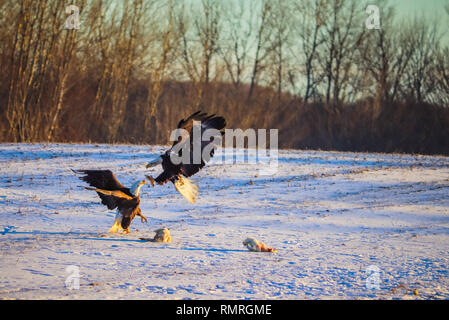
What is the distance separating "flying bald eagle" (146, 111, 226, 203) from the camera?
6.93 metres

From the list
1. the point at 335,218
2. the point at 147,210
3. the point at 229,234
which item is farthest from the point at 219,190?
the point at 229,234

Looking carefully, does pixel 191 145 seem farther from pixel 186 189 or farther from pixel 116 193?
pixel 116 193

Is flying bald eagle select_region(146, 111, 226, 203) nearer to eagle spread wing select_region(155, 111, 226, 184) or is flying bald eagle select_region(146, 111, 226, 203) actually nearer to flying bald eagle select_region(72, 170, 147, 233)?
eagle spread wing select_region(155, 111, 226, 184)

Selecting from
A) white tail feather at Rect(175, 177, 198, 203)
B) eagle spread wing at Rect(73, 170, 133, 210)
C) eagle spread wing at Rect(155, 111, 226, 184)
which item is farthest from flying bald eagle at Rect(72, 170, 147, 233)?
white tail feather at Rect(175, 177, 198, 203)

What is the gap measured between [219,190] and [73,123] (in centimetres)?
1681

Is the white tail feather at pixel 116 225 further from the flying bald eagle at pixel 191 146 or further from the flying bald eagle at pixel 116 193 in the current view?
the flying bald eagle at pixel 191 146

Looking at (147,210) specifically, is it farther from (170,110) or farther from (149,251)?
(170,110)

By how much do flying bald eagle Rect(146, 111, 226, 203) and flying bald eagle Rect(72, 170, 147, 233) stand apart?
17.1 inches

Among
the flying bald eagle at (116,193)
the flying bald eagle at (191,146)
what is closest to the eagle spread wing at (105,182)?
the flying bald eagle at (116,193)

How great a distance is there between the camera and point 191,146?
7.16 metres

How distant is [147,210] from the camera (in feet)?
33.6

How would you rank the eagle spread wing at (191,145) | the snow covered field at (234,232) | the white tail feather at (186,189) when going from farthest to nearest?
the white tail feather at (186,189) → the eagle spread wing at (191,145) → the snow covered field at (234,232)

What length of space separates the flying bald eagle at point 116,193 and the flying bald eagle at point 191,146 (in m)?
0.44

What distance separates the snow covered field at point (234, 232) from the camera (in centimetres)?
527
